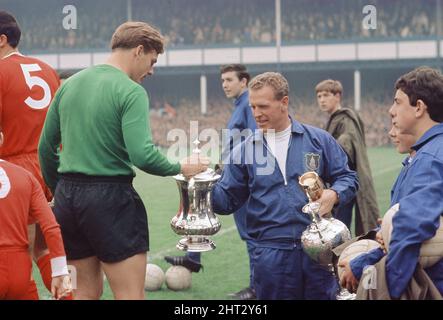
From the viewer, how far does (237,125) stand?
25.9 feet

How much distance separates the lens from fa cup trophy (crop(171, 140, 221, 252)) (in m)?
4.54

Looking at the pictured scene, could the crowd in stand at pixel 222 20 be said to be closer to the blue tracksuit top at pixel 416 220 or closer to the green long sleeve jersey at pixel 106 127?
the green long sleeve jersey at pixel 106 127

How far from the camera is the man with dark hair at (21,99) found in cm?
516

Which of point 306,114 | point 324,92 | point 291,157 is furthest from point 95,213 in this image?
point 306,114

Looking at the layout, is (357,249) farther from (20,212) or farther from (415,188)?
(20,212)

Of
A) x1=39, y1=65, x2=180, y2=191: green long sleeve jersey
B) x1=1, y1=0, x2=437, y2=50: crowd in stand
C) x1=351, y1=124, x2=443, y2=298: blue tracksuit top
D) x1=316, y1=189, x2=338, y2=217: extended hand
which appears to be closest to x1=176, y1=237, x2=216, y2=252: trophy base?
x1=39, y1=65, x2=180, y2=191: green long sleeve jersey

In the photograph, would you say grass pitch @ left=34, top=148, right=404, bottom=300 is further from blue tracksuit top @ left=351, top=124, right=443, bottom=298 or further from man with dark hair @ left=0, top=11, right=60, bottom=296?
blue tracksuit top @ left=351, top=124, right=443, bottom=298

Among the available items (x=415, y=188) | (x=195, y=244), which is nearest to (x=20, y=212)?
(x=195, y=244)

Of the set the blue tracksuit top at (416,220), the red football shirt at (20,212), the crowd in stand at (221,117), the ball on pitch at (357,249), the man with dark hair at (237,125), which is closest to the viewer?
the blue tracksuit top at (416,220)

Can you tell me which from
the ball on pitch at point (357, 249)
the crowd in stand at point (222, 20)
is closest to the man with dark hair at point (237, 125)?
the ball on pitch at point (357, 249)

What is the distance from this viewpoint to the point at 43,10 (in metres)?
40.7

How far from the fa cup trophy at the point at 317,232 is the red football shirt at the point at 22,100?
5.92 ft

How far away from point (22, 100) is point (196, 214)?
1398mm
